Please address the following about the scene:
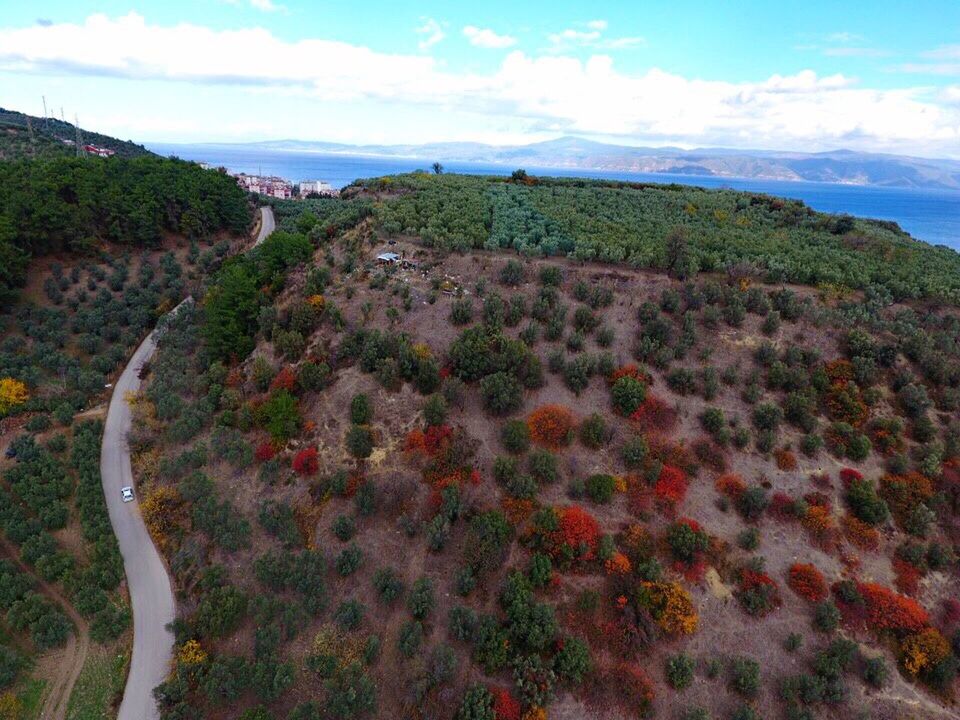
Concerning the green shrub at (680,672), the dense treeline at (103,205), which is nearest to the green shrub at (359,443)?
the green shrub at (680,672)

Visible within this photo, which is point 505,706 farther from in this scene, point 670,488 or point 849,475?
point 849,475

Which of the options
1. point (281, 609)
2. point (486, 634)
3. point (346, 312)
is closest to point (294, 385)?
point (346, 312)

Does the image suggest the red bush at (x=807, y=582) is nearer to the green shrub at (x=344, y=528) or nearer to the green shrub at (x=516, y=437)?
the green shrub at (x=516, y=437)

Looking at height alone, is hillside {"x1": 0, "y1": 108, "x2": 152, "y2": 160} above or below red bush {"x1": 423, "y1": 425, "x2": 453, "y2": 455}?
above

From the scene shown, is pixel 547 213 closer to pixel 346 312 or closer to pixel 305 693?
pixel 346 312

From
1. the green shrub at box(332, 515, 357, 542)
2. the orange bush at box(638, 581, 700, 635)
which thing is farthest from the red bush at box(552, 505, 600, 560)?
the green shrub at box(332, 515, 357, 542)

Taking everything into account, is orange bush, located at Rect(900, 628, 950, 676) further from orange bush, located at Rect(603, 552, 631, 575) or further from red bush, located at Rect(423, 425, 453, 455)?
red bush, located at Rect(423, 425, 453, 455)
